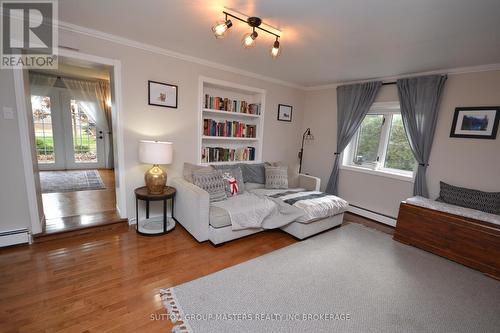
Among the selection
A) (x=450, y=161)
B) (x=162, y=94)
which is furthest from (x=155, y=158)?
(x=450, y=161)

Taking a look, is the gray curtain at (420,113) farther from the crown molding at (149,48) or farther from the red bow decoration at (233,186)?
the red bow decoration at (233,186)

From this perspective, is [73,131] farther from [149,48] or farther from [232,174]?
[232,174]

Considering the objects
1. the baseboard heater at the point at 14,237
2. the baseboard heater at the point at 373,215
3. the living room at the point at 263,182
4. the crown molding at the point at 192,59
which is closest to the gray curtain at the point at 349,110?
the living room at the point at 263,182

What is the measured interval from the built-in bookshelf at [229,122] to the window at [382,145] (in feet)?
5.81

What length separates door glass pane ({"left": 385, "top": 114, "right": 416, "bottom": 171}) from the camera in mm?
3430

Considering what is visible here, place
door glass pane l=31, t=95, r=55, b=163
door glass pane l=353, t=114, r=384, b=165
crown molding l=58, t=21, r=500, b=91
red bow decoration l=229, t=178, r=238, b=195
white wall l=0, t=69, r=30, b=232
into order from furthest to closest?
1. door glass pane l=31, t=95, r=55, b=163
2. door glass pane l=353, t=114, r=384, b=165
3. red bow decoration l=229, t=178, r=238, b=195
4. crown molding l=58, t=21, r=500, b=91
5. white wall l=0, t=69, r=30, b=232

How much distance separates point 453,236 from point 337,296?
1702 mm

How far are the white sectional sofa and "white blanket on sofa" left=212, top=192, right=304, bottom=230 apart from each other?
0.30ft

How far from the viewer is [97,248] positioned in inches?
93.8

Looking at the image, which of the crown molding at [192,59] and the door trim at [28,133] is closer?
the door trim at [28,133]

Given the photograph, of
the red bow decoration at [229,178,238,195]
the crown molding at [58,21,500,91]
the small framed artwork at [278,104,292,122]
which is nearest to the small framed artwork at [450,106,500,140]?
the crown molding at [58,21,500,91]

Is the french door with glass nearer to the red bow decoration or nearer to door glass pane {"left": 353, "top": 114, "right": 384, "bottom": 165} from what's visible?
the red bow decoration

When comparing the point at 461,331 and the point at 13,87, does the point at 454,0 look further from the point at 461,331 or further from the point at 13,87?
the point at 13,87

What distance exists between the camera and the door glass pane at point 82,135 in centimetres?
570
